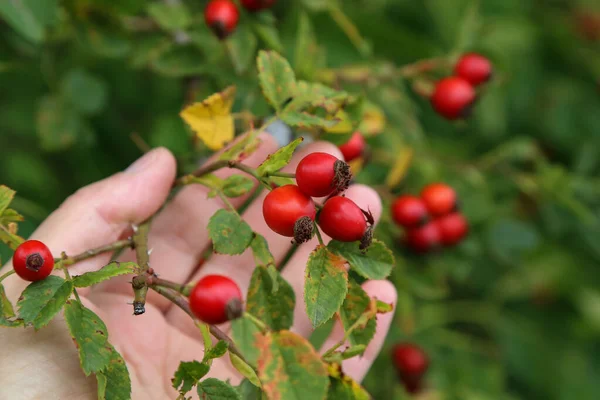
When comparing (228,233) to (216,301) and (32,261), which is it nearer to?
(216,301)

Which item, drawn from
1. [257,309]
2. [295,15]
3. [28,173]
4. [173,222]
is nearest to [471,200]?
[295,15]

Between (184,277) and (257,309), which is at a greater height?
(257,309)

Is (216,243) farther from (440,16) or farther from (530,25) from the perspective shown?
(530,25)

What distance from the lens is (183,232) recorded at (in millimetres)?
1979

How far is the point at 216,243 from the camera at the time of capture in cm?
135

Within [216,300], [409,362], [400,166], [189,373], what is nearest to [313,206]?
[216,300]

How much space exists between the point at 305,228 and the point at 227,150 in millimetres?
505

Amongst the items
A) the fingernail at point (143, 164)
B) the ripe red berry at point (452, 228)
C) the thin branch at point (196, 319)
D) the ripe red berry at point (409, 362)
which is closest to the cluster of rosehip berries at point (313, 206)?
the thin branch at point (196, 319)

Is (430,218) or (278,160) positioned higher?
(278,160)

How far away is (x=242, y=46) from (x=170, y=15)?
0.28 m

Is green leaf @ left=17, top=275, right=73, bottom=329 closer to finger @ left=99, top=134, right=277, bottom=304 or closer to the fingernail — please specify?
the fingernail

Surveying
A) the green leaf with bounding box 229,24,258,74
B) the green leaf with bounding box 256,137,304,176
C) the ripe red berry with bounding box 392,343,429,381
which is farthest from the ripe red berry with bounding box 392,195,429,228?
the green leaf with bounding box 256,137,304,176

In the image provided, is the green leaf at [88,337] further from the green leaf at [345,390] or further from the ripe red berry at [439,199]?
the ripe red berry at [439,199]

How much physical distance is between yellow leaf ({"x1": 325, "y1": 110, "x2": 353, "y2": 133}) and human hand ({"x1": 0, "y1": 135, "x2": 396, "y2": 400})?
0.21ft
